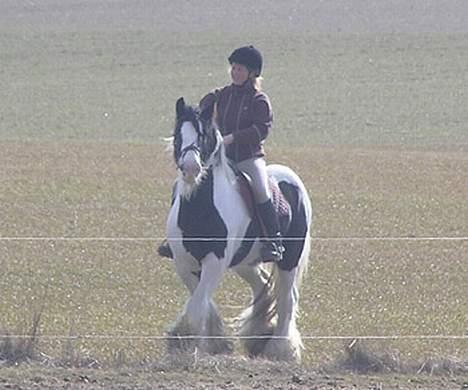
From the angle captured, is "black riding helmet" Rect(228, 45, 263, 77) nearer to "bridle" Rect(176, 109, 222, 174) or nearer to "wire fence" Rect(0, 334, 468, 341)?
"bridle" Rect(176, 109, 222, 174)

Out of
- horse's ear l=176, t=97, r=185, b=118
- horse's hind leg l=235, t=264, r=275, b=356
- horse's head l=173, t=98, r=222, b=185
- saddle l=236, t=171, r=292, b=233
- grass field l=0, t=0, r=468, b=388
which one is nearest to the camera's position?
horse's head l=173, t=98, r=222, b=185

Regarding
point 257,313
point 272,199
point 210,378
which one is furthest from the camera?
point 257,313

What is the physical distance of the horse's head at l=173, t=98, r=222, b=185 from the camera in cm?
975

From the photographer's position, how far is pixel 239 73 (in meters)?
10.4

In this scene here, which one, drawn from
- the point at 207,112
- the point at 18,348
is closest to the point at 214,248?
the point at 207,112

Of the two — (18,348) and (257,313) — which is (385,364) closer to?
(257,313)

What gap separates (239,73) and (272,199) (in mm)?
984

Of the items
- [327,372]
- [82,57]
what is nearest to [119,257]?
[327,372]

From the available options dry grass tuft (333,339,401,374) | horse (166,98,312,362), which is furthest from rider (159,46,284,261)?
dry grass tuft (333,339,401,374)

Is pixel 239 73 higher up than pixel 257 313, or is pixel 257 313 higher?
pixel 239 73

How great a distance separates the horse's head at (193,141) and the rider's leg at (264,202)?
0.50 metres

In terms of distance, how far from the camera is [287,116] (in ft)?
123

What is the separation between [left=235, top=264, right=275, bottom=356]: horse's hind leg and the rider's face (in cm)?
139

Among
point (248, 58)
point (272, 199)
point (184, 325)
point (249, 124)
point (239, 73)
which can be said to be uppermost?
point (248, 58)
